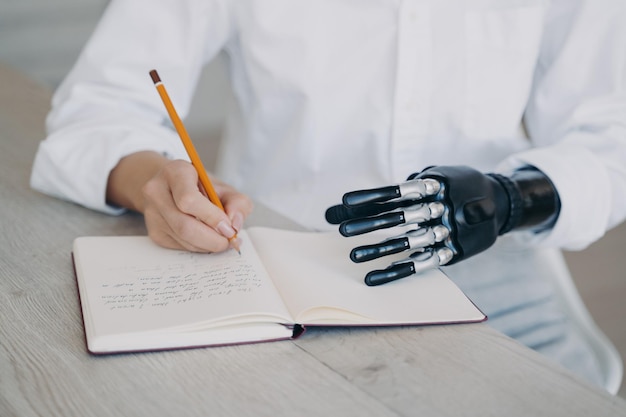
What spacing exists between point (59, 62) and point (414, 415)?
3079 mm

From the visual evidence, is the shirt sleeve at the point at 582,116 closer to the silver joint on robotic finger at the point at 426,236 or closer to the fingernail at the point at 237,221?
the silver joint on robotic finger at the point at 426,236

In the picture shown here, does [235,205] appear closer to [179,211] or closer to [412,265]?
[179,211]

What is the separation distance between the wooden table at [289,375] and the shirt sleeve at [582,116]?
389mm

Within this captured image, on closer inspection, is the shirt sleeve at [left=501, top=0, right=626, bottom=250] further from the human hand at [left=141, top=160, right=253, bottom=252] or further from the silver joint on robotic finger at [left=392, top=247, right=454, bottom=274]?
the human hand at [left=141, top=160, right=253, bottom=252]

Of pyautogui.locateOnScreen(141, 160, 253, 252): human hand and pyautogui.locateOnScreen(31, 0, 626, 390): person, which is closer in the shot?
pyautogui.locateOnScreen(141, 160, 253, 252): human hand

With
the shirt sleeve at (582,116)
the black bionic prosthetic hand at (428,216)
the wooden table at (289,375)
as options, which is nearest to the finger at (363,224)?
the black bionic prosthetic hand at (428,216)

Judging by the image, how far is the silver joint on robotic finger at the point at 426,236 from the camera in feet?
2.55

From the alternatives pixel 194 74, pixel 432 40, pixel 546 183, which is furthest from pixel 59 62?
pixel 546 183

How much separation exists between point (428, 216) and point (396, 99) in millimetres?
361

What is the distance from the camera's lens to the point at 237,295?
693mm

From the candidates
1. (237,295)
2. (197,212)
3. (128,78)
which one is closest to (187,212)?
(197,212)

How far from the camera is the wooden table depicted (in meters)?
0.57

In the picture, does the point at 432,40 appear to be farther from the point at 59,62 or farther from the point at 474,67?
the point at 59,62

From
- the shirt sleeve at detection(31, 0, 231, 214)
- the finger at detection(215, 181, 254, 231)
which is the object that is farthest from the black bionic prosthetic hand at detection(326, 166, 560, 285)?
the shirt sleeve at detection(31, 0, 231, 214)
